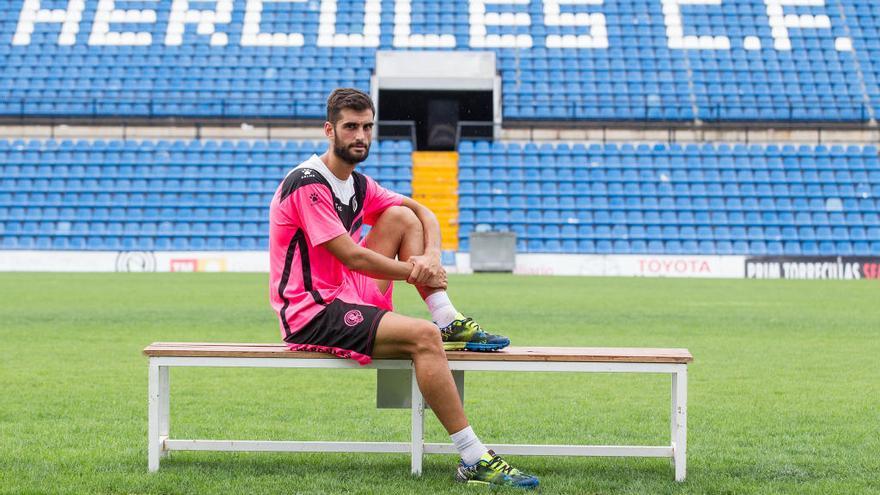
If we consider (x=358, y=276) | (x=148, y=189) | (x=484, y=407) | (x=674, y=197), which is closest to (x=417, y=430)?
(x=358, y=276)

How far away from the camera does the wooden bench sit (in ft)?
16.1

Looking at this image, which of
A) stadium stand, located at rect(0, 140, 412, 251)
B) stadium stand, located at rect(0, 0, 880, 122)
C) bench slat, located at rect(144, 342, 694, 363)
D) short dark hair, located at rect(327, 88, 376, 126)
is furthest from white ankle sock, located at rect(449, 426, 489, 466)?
stadium stand, located at rect(0, 0, 880, 122)

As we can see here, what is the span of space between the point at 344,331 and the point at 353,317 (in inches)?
2.9

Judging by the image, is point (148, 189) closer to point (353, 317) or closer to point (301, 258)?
point (301, 258)

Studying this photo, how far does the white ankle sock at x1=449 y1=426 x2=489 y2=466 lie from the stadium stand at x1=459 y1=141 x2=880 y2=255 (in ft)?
79.0

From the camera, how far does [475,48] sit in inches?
1404

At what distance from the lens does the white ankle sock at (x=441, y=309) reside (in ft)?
17.1

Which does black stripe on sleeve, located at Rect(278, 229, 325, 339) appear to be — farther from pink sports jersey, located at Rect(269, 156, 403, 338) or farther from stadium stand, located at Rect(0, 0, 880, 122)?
stadium stand, located at Rect(0, 0, 880, 122)

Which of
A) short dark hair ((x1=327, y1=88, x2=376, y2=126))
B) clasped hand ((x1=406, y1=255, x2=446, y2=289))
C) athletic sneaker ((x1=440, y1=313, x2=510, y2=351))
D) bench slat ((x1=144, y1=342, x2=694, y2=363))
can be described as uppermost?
short dark hair ((x1=327, y1=88, x2=376, y2=126))

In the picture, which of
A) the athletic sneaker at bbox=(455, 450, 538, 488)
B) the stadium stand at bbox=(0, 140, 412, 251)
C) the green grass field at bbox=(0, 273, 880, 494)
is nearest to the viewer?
the athletic sneaker at bbox=(455, 450, 538, 488)

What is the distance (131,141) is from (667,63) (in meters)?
16.8

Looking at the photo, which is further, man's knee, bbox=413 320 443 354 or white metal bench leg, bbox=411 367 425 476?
white metal bench leg, bbox=411 367 425 476

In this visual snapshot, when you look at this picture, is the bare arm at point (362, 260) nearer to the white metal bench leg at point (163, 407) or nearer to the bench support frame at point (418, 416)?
the bench support frame at point (418, 416)

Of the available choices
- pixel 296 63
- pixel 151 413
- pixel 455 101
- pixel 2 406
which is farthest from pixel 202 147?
pixel 151 413
